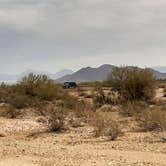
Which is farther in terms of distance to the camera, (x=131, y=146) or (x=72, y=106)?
(x=72, y=106)

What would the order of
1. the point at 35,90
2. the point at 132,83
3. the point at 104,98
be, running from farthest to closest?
the point at 35,90, the point at 104,98, the point at 132,83

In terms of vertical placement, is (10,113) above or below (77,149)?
above

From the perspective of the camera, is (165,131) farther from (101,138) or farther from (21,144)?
(21,144)

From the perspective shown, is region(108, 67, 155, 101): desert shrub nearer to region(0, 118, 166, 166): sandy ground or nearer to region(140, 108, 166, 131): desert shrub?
region(140, 108, 166, 131): desert shrub

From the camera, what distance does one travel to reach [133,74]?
134 feet

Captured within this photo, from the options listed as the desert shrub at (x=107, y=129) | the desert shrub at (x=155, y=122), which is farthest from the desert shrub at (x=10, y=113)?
the desert shrub at (x=155, y=122)

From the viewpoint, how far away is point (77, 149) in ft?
61.7

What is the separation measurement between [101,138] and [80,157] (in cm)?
435

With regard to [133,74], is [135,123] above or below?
below

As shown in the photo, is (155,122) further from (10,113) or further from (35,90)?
(35,90)

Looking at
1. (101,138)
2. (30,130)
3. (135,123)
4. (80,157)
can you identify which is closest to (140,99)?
(135,123)

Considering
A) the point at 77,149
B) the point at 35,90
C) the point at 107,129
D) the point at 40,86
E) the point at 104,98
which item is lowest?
the point at 77,149

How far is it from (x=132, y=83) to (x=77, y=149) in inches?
861

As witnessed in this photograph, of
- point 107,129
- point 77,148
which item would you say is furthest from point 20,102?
point 77,148
